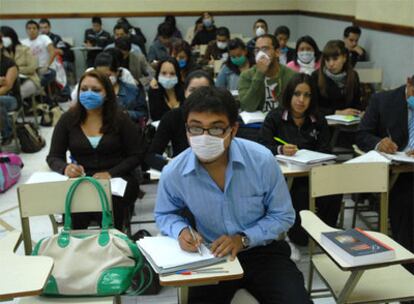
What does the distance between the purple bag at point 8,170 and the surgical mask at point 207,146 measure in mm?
3085

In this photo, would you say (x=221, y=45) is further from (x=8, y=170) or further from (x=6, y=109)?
(x=8, y=170)

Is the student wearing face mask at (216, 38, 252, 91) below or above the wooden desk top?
above

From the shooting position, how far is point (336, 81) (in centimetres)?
425

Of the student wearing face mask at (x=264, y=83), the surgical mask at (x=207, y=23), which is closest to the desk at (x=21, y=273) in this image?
the student wearing face mask at (x=264, y=83)

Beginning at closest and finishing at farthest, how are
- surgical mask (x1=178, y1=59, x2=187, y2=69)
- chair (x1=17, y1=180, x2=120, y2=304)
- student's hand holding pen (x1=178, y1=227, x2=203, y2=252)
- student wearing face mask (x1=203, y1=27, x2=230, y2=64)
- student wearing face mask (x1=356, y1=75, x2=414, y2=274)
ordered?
student's hand holding pen (x1=178, y1=227, x2=203, y2=252) < chair (x1=17, y1=180, x2=120, y2=304) < student wearing face mask (x1=356, y1=75, x2=414, y2=274) < surgical mask (x1=178, y1=59, x2=187, y2=69) < student wearing face mask (x1=203, y1=27, x2=230, y2=64)

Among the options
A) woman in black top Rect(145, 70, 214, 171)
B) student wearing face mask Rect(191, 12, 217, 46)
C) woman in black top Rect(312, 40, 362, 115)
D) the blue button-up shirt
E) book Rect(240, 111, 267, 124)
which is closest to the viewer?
the blue button-up shirt

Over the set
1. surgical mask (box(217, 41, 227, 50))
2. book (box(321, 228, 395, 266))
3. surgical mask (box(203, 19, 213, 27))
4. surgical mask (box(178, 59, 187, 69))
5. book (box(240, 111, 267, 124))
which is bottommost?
book (box(321, 228, 395, 266))

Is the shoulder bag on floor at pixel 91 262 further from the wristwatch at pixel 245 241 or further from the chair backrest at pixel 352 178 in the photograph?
the chair backrest at pixel 352 178

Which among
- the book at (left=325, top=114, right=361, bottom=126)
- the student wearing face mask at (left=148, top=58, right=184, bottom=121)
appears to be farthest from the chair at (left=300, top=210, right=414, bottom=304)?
the student wearing face mask at (left=148, top=58, right=184, bottom=121)

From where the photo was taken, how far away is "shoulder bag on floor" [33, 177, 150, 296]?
201 cm

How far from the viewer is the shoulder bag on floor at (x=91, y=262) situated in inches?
79.0

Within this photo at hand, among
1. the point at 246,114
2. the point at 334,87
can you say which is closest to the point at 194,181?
the point at 246,114

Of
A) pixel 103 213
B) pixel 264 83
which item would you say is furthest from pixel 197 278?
pixel 264 83

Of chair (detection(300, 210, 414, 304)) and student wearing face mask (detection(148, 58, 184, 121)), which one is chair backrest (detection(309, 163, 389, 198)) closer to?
chair (detection(300, 210, 414, 304))
